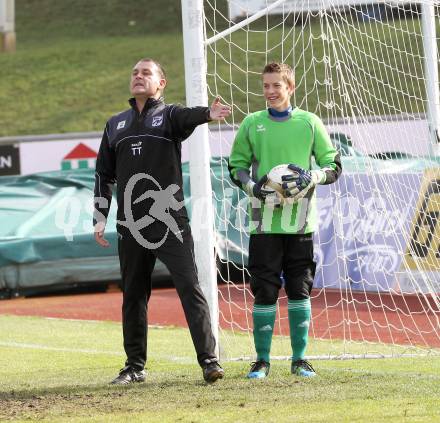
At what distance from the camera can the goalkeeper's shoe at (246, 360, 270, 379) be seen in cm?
697

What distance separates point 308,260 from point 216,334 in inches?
41.6

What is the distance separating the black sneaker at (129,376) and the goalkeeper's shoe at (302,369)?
3.27ft

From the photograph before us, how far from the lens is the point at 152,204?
684 cm

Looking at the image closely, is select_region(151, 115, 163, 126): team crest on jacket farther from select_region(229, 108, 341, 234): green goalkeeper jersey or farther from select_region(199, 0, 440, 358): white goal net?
select_region(199, 0, 440, 358): white goal net

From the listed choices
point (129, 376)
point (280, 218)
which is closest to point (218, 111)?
point (280, 218)

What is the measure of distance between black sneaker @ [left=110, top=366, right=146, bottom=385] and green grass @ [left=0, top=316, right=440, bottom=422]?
68 mm

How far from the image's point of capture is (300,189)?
22.4 ft

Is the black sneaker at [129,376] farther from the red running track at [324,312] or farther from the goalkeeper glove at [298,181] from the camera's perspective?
the red running track at [324,312]

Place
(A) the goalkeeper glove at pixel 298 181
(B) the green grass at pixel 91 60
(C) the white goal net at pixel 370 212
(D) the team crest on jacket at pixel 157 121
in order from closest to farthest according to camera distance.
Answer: (A) the goalkeeper glove at pixel 298 181 → (D) the team crest on jacket at pixel 157 121 → (C) the white goal net at pixel 370 212 → (B) the green grass at pixel 91 60

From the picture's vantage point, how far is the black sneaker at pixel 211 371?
6.68 meters

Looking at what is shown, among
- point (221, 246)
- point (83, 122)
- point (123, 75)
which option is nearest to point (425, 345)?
point (221, 246)

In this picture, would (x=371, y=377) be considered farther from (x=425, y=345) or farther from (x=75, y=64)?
(x=75, y=64)

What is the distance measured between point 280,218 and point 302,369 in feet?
3.30

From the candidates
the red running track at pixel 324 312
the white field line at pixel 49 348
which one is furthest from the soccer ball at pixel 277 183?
the white field line at pixel 49 348
